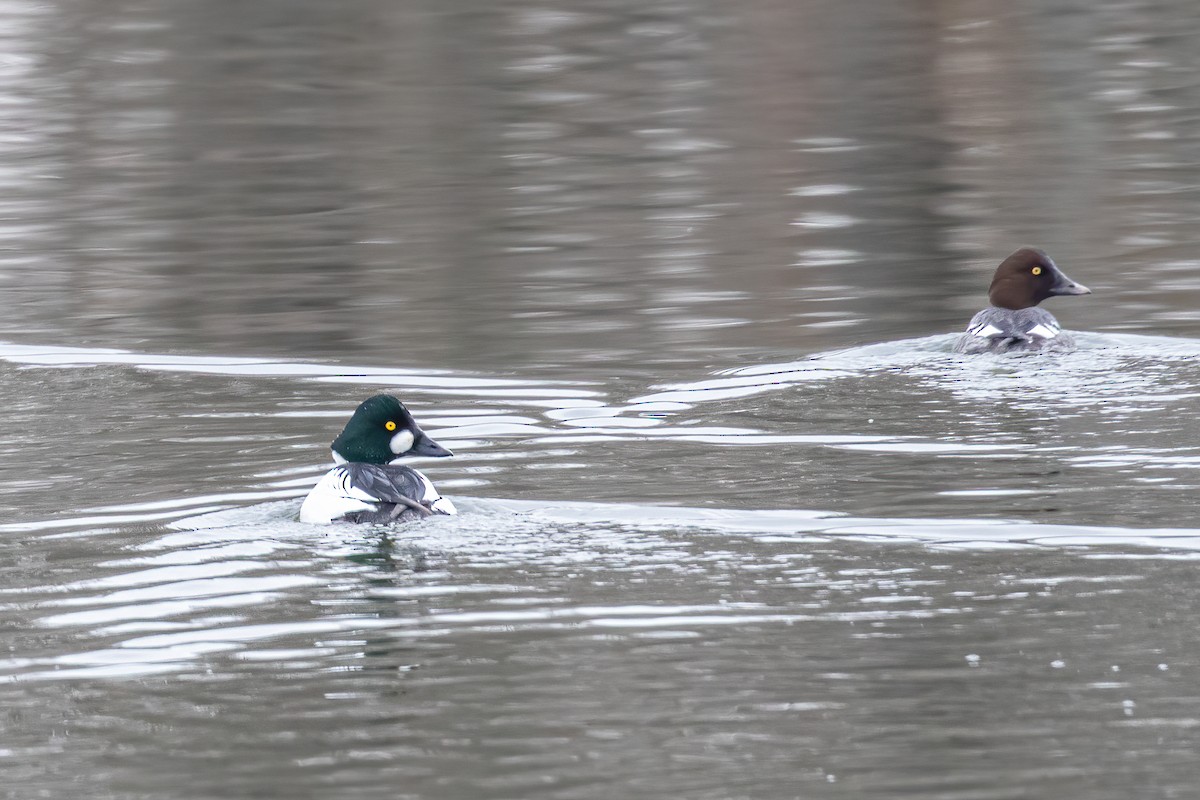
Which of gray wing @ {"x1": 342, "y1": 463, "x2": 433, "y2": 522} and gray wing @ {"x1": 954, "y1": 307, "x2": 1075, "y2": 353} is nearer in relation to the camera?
gray wing @ {"x1": 342, "y1": 463, "x2": 433, "y2": 522}

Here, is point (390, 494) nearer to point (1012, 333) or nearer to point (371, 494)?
point (371, 494)

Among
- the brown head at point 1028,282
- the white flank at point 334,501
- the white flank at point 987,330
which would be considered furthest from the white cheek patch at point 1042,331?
the white flank at point 334,501

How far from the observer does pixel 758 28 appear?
111ft

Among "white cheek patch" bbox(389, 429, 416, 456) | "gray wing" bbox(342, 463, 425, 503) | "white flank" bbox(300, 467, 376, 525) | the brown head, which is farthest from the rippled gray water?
the brown head

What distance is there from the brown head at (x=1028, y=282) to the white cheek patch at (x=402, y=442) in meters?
5.39

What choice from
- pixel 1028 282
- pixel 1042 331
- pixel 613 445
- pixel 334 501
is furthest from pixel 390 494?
pixel 1028 282

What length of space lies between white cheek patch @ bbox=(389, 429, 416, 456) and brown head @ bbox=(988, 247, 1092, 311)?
539 cm

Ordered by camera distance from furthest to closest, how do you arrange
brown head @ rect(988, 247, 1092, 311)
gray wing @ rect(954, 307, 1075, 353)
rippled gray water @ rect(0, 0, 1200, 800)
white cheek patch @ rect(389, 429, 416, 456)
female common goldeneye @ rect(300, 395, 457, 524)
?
brown head @ rect(988, 247, 1092, 311)
gray wing @ rect(954, 307, 1075, 353)
white cheek patch @ rect(389, 429, 416, 456)
female common goldeneye @ rect(300, 395, 457, 524)
rippled gray water @ rect(0, 0, 1200, 800)

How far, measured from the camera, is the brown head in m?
14.4

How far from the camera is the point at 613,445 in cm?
1123

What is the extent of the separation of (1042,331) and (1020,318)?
211 mm

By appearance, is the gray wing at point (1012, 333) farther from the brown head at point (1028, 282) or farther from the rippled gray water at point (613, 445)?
the brown head at point (1028, 282)

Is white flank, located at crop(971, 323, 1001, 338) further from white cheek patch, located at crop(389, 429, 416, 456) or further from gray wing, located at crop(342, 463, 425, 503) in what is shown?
gray wing, located at crop(342, 463, 425, 503)

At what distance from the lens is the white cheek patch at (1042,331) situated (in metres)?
13.3
